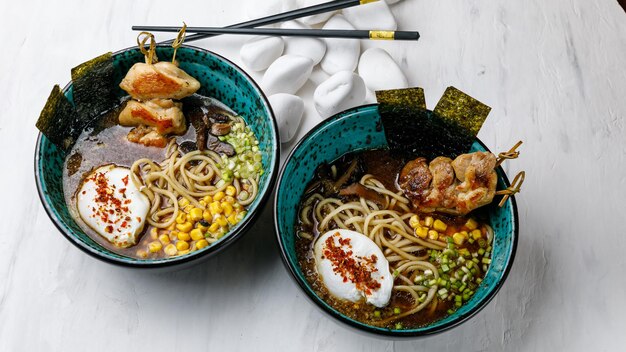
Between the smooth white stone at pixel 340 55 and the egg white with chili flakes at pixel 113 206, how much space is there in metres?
1.13

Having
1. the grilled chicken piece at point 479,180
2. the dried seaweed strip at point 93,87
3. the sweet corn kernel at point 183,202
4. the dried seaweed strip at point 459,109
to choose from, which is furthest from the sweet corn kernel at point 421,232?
the dried seaweed strip at point 93,87

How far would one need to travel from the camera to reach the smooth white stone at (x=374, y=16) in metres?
3.49

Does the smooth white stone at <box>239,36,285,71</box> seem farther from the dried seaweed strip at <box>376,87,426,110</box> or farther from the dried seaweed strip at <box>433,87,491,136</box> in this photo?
the dried seaweed strip at <box>433,87,491,136</box>

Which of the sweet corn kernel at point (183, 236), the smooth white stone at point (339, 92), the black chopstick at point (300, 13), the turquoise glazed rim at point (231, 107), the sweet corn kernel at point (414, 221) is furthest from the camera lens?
the black chopstick at point (300, 13)

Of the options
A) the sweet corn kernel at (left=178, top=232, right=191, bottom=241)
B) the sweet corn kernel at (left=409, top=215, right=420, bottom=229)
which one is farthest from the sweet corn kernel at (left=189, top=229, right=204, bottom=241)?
the sweet corn kernel at (left=409, top=215, right=420, bottom=229)

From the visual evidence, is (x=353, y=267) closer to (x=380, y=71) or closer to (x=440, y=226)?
(x=440, y=226)

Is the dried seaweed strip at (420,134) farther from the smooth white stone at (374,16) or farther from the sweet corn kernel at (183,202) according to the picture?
the sweet corn kernel at (183,202)

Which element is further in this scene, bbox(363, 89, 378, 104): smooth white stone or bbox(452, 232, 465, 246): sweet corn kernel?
bbox(363, 89, 378, 104): smooth white stone

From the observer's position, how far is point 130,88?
3.03 meters

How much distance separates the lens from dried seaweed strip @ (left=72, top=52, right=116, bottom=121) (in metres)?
2.97

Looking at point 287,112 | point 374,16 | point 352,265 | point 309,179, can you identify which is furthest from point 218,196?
point 374,16

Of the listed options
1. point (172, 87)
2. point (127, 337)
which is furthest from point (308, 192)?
point (127, 337)

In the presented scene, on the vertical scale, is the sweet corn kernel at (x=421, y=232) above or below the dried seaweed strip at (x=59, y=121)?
below

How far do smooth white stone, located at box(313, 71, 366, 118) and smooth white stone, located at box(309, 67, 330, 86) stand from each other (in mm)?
209
